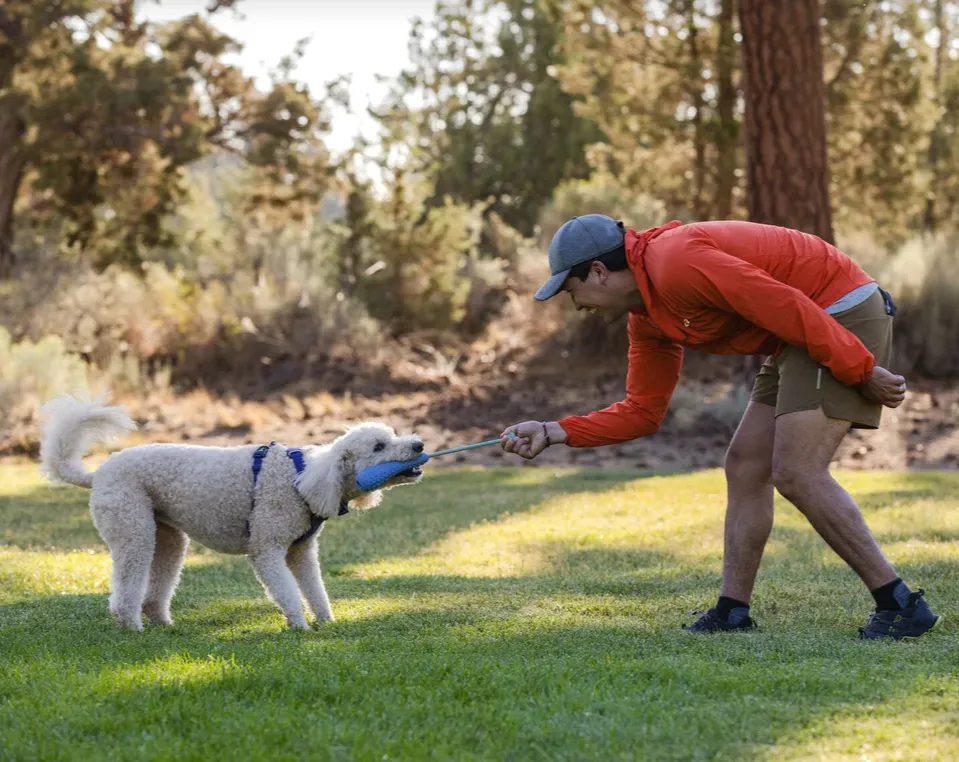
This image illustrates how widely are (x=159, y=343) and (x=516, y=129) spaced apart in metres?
14.6

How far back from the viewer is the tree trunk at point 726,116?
61.8 feet

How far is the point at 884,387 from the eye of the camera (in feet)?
16.9

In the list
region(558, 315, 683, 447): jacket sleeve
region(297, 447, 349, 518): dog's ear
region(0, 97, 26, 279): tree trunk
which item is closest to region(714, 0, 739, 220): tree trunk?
region(0, 97, 26, 279): tree trunk

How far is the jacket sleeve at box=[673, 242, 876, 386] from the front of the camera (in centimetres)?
502

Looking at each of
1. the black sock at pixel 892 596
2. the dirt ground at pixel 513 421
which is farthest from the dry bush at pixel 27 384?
the black sock at pixel 892 596

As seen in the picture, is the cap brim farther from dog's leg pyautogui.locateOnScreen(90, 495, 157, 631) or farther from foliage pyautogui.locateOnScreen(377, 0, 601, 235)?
foliage pyautogui.locateOnScreen(377, 0, 601, 235)

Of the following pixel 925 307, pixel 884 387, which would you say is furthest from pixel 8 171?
pixel 884 387

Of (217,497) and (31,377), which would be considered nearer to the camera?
(217,497)

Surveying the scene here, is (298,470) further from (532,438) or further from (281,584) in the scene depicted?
(532,438)

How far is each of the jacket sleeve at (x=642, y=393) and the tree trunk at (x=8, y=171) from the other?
16.4m

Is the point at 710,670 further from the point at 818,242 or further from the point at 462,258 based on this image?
the point at 462,258

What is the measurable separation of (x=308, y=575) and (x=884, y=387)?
305 cm

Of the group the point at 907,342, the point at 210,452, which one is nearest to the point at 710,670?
the point at 210,452

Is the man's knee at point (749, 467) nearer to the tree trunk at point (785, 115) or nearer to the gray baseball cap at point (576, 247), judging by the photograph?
the gray baseball cap at point (576, 247)
